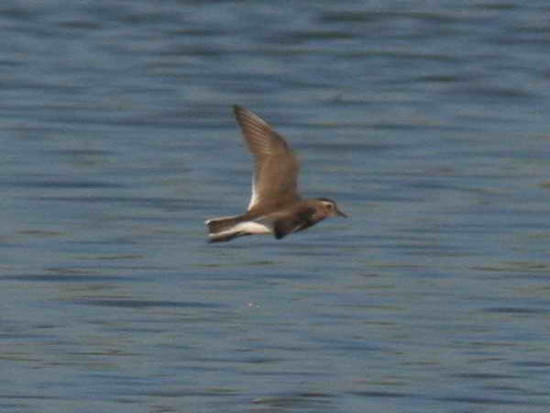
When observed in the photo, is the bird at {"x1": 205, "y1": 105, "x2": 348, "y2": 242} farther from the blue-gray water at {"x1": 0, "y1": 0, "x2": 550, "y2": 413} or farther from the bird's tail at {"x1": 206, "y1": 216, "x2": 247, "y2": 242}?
the blue-gray water at {"x1": 0, "y1": 0, "x2": 550, "y2": 413}

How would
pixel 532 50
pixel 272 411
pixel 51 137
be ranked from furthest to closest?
pixel 532 50
pixel 51 137
pixel 272 411

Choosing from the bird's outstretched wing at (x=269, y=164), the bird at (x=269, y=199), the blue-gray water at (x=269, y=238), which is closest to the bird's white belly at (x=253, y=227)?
the bird at (x=269, y=199)

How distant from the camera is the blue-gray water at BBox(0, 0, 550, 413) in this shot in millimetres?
10914

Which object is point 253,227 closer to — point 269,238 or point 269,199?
point 269,199

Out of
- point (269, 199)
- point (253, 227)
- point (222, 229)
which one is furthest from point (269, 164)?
point (222, 229)

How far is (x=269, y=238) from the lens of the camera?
14.4 meters

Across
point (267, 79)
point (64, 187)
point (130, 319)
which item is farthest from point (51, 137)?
point (130, 319)

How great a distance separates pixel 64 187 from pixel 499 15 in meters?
9.80

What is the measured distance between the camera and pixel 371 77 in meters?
21.1

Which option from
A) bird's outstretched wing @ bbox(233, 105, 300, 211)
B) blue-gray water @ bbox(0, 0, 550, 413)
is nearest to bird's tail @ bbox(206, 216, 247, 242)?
bird's outstretched wing @ bbox(233, 105, 300, 211)

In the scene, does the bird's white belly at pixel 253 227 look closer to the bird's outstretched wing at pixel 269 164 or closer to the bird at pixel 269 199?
the bird at pixel 269 199

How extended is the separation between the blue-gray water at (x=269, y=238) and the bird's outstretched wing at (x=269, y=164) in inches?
27.6

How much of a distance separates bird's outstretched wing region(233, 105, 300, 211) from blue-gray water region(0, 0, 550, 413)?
2.30 ft

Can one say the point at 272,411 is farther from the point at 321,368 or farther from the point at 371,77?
the point at 371,77
